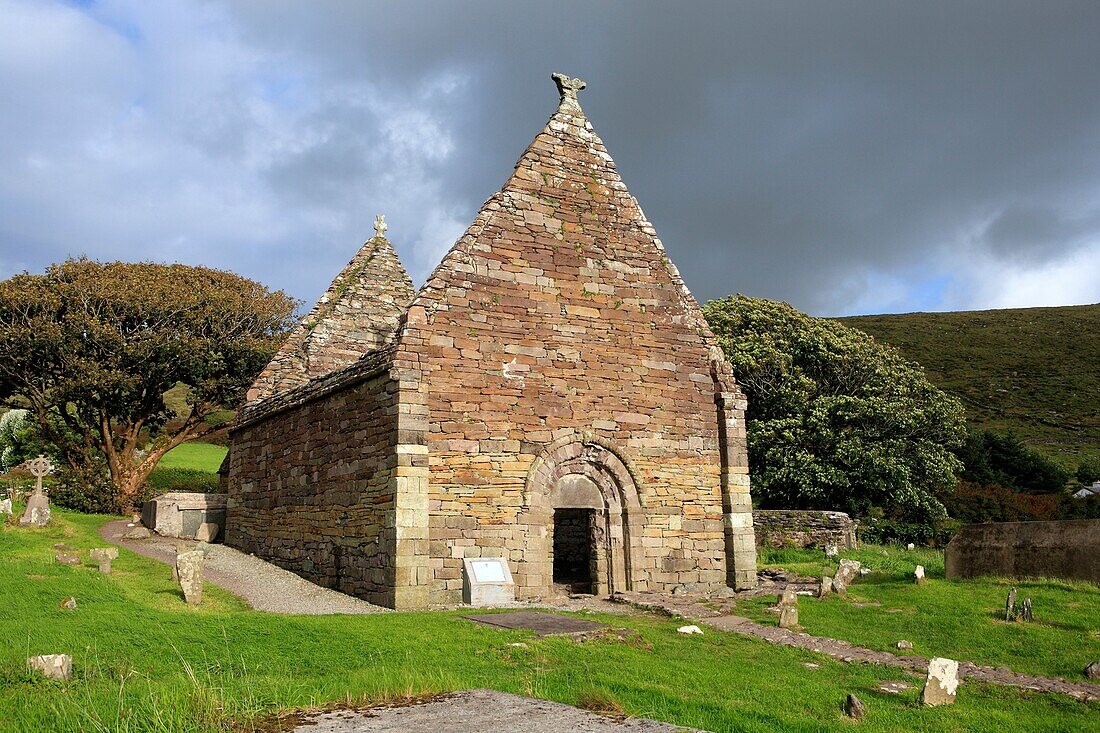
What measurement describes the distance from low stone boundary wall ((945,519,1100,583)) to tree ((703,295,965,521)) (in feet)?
43.9

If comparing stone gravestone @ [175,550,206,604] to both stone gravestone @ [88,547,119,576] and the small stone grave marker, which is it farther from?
the small stone grave marker

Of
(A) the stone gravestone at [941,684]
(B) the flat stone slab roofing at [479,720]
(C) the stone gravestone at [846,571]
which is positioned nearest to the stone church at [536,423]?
(C) the stone gravestone at [846,571]

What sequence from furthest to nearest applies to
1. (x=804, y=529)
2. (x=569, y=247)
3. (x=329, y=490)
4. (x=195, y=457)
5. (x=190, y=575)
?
(x=195, y=457) < (x=804, y=529) < (x=569, y=247) < (x=329, y=490) < (x=190, y=575)

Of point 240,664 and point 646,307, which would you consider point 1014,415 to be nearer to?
point 646,307

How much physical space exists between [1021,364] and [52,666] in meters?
81.0

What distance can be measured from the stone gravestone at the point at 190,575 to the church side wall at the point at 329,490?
2.93 meters

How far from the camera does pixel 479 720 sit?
607 cm

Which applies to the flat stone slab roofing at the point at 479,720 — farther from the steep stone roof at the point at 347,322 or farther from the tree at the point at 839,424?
the tree at the point at 839,424

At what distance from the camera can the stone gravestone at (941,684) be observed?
813 centimetres

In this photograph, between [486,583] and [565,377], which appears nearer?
[486,583]

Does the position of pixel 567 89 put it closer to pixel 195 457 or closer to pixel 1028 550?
pixel 1028 550

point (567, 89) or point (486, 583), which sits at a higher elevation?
point (567, 89)

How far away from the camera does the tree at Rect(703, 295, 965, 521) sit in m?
29.7

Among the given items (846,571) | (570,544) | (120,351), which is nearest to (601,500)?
(570,544)
